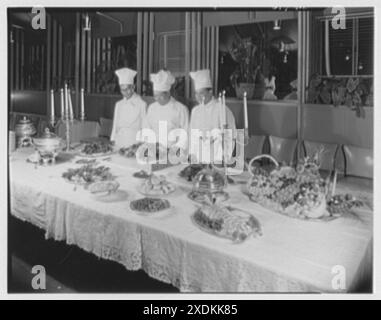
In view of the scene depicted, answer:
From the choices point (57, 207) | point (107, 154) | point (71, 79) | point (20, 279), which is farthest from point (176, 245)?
point (71, 79)

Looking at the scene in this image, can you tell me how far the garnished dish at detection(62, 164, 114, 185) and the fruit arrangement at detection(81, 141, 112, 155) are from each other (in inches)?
11.9

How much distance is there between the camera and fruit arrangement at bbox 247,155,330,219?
1.10 meters

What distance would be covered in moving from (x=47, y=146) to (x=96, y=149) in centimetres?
25

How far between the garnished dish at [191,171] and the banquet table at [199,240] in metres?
0.03

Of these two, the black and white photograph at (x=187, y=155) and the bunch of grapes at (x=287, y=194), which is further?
the bunch of grapes at (x=287, y=194)

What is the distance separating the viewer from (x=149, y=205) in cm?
117

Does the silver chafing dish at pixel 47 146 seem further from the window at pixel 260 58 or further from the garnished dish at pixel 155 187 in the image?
the window at pixel 260 58

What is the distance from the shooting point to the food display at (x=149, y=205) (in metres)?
1.16

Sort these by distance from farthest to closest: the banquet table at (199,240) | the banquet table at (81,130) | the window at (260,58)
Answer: the window at (260,58), the banquet table at (81,130), the banquet table at (199,240)

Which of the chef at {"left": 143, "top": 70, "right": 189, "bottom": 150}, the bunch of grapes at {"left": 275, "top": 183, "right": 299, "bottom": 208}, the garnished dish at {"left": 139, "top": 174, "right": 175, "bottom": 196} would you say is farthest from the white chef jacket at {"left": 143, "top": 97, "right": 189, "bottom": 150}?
the bunch of grapes at {"left": 275, "top": 183, "right": 299, "bottom": 208}

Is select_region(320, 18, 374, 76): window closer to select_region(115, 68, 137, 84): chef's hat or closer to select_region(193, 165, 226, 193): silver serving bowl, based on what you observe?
select_region(115, 68, 137, 84): chef's hat

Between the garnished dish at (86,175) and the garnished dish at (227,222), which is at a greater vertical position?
the garnished dish at (86,175)

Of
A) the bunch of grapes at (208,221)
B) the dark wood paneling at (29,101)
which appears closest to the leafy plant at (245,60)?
the dark wood paneling at (29,101)
